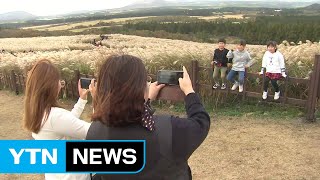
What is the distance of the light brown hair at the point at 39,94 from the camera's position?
242 cm

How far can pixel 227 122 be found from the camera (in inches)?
296

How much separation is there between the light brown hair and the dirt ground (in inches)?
128

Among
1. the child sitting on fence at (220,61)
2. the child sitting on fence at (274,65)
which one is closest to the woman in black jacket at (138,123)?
the child sitting on fence at (274,65)

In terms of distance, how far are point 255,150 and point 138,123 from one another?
4.61 metres

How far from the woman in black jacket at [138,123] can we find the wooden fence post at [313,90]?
572 cm

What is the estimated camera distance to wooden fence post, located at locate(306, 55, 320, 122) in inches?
267

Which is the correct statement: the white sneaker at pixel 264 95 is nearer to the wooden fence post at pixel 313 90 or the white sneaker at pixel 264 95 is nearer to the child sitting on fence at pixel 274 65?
the child sitting on fence at pixel 274 65

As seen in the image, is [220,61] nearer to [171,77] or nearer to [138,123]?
[171,77]

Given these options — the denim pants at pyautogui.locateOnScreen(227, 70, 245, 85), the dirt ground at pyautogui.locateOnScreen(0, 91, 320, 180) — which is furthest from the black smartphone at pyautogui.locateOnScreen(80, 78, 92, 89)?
the denim pants at pyautogui.locateOnScreen(227, 70, 245, 85)

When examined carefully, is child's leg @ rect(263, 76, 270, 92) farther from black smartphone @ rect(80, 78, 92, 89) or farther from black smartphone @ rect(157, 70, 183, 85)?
black smartphone @ rect(157, 70, 183, 85)

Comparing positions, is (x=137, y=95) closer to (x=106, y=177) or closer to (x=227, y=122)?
(x=106, y=177)

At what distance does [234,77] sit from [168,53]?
2526 mm

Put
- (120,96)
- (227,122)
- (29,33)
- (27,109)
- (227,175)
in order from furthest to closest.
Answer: (29,33)
(227,122)
(227,175)
(27,109)
(120,96)

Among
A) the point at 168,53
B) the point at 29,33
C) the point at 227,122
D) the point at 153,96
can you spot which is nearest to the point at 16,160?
the point at 153,96
